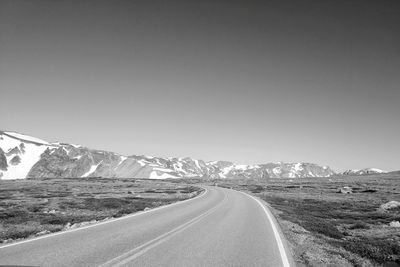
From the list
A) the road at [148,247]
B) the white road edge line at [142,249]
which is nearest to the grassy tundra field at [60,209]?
the road at [148,247]

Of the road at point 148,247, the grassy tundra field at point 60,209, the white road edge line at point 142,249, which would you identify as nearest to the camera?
the white road edge line at point 142,249

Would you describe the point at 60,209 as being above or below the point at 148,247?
below

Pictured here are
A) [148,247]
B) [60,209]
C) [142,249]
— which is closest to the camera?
[142,249]

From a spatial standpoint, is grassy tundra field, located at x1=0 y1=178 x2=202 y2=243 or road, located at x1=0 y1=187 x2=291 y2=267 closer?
road, located at x1=0 y1=187 x2=291 y2=267

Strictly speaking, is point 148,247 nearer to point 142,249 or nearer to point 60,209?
point 142,249

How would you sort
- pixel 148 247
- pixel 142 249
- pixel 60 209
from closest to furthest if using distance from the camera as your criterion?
pixel 142 249
pixel 148 247
pixel 60 209

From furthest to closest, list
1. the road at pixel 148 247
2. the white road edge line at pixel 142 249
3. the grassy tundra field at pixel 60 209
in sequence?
the grassy tundra field at pixel 60 209 < the road at pixel 148 247 < the white road edge line at pixel 142 249

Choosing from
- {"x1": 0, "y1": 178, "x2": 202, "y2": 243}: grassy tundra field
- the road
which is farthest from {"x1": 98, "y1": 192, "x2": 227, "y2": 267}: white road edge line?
{"x1": 0, "y1": 178, "x2": 202, "y2": 243}: grassy tundra field

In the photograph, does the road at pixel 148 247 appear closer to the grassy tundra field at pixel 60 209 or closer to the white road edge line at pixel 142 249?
the white road edge line at pixel 142 249

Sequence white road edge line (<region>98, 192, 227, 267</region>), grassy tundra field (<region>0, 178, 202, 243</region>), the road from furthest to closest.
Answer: grassy tundra field (<region>0, 178, 202, 243</region>) < the road < white road edge line (<region>98, 192, 227, 267</region>)

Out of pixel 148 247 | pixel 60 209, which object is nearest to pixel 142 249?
pixel 148 247

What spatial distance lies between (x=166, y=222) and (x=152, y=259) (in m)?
8.57

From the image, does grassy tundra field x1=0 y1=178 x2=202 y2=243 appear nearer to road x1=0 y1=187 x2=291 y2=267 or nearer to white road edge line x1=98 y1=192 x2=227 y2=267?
road x1=0 y1=187 x2=291 y2=267

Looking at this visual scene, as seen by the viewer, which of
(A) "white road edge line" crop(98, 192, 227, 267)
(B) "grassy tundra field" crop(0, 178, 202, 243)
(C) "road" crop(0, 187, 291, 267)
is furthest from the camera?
(B) "grassy tundra field" crop(0, 178, 202, 243)
